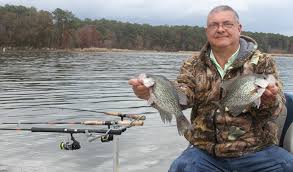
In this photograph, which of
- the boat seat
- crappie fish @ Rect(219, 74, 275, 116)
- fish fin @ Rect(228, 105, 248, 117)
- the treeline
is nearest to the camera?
crappie fish @ Rect(219, 74, 275, 116)

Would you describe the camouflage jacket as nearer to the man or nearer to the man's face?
the man

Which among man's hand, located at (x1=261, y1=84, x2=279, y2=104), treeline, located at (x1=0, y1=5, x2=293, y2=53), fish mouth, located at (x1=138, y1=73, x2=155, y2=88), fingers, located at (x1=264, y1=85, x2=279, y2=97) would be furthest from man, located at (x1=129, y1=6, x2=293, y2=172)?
treeline, located at (x1=0, y1=5, x2=293, y2=53)

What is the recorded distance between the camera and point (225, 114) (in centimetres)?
515

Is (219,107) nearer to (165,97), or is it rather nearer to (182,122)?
(182,122)

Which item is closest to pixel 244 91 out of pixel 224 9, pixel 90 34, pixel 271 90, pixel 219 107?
pixel 271 90

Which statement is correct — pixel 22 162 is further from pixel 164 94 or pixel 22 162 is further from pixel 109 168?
pixel 164 94

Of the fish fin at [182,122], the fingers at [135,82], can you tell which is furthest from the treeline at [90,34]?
the fingers at [135,82]

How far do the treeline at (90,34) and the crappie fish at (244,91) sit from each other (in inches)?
3938

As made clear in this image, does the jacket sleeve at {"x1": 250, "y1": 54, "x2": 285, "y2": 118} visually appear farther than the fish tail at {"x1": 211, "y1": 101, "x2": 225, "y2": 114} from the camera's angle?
No

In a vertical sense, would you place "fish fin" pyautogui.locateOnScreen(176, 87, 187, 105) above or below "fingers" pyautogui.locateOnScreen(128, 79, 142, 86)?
below

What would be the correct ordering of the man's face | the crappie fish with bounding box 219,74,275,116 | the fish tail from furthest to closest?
the man's face
the fish tail
the crappie fish with bounding box 219,74,275,116

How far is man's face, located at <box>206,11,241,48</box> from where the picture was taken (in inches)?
207

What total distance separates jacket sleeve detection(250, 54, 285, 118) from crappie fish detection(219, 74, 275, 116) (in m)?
0.32

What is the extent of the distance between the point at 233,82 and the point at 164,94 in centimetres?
66
